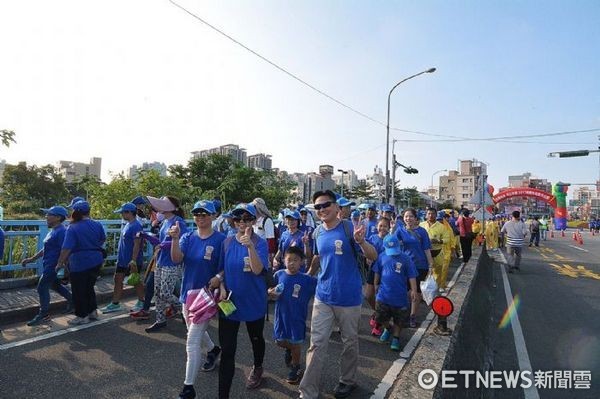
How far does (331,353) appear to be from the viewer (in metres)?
4.72

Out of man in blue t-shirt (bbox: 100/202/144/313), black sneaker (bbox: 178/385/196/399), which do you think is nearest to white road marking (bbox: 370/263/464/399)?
black sneaker (bbox: 178/385/196/399)

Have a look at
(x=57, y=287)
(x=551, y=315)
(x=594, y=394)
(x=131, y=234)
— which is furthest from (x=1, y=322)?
(x=551, y=315)

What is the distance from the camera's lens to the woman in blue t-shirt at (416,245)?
6.17 meters

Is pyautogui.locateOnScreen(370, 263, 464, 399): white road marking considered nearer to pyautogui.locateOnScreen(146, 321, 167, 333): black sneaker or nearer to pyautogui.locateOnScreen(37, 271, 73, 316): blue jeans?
pyautogui.locateOnScreen(146, 321, 167, 333): black sneaker

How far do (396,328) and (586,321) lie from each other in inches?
170

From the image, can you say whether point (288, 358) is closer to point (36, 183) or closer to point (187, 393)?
point (187, 393)

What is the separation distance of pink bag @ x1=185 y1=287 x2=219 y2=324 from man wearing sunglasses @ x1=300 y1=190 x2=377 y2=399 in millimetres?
Answer: 900

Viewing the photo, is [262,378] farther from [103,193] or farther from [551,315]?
[103,193]

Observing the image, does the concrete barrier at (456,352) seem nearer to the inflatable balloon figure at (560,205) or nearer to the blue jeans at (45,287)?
the blue jeans at (45,287)

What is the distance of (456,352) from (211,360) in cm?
250

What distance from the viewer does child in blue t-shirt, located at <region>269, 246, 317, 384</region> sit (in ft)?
12.6

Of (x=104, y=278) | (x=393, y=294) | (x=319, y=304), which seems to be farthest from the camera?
(x=104, y=278)

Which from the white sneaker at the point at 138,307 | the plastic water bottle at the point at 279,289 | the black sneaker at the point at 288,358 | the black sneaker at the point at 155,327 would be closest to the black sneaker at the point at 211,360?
the black sneaker at the point at 288,358

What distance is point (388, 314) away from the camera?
507 centimetres
